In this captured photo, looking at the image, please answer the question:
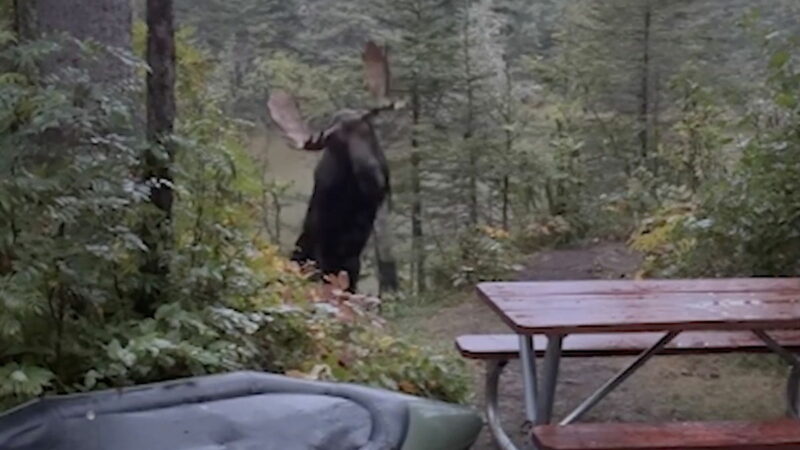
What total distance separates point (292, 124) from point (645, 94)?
3912mm

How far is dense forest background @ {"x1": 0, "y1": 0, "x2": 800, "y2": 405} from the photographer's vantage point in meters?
3.22

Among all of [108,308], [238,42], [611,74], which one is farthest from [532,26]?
[108,308]

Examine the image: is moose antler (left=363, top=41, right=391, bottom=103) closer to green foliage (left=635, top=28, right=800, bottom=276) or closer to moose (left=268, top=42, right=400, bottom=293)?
moose (left=268, top=42, right=400, bottom=293)

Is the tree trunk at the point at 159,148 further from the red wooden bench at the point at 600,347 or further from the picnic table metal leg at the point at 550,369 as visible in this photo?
the picnic table metal leg at the point at 550,369

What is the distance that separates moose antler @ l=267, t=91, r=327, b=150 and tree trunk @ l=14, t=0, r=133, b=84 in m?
3.09

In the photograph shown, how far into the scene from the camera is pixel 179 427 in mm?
2910

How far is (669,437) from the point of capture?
3.04 meters

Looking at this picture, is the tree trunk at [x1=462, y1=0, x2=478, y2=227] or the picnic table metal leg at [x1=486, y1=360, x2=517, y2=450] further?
the tree trunk at [x1=462, y1=0, x2=478, y2=227]

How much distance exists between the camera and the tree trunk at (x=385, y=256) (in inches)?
361

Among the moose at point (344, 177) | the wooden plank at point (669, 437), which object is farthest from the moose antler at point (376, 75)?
Result: the wooden plank at point (669, 437)

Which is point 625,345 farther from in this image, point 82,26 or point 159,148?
point 82,26

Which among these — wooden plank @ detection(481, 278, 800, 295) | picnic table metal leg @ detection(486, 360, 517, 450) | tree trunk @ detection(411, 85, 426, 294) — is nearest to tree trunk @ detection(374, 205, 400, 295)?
tree trunk @ detection(411, 85, 426, 294)

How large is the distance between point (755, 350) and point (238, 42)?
6.80 m

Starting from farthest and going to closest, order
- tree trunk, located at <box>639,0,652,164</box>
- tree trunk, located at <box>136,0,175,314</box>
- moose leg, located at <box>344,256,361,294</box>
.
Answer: tree trunk, located at <box>639,0,652,164</box> < moose leg, located at <box>344,256,361,294</box> < tree trunk, located at <box>136,0,175,314</box>
